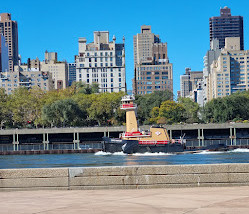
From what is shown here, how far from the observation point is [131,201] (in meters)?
19.0

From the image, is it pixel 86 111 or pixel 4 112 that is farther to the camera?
pixel 86 111

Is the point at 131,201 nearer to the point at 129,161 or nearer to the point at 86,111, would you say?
the point at 129,161

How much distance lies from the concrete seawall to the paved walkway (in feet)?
A: 1.65

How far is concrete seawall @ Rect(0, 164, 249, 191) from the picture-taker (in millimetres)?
22219

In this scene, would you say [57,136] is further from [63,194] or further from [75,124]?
[63,194]

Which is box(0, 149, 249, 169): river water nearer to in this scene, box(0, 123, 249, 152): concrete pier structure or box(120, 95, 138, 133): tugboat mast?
box(120, 95, 138, 133): tugboat mast

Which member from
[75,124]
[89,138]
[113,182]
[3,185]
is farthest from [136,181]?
[75,124]

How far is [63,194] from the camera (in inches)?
842

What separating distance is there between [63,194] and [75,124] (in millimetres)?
142919

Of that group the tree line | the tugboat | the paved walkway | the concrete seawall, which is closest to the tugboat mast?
the tugboat

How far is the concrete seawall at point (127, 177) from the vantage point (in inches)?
875

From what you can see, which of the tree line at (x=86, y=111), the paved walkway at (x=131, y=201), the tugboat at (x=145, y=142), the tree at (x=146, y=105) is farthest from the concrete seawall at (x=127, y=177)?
the tree at (x=146, y=105)

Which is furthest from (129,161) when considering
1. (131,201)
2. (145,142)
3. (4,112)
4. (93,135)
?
(4,112)

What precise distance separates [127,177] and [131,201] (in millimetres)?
3564
